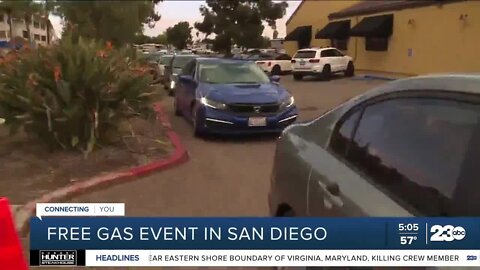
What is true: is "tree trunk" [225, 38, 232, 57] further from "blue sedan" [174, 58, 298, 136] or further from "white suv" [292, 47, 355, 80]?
"blue sedan" [174, 58, 298, 136]

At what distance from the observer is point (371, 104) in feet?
9.05

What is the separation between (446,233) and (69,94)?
5.72 m

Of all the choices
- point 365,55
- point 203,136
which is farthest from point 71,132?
point 365,55

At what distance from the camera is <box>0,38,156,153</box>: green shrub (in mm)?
6801

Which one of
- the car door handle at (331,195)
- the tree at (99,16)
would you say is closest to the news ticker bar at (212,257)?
the car door handle at (331,195)

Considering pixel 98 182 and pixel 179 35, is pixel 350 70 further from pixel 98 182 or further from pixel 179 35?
pixel 179 35

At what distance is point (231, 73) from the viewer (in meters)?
10.4

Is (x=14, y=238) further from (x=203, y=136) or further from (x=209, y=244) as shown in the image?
(x=203, y=136)

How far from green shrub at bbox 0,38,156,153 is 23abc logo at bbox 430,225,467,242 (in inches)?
219

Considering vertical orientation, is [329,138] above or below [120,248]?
above

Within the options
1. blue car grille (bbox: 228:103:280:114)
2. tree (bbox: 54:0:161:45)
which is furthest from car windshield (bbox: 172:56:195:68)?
blue car grille (bbox: 228:103:280:114)

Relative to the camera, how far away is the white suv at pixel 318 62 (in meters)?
26.5

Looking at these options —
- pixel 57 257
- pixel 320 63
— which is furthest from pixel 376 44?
pixel 57 257

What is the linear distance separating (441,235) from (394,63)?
25693mm
